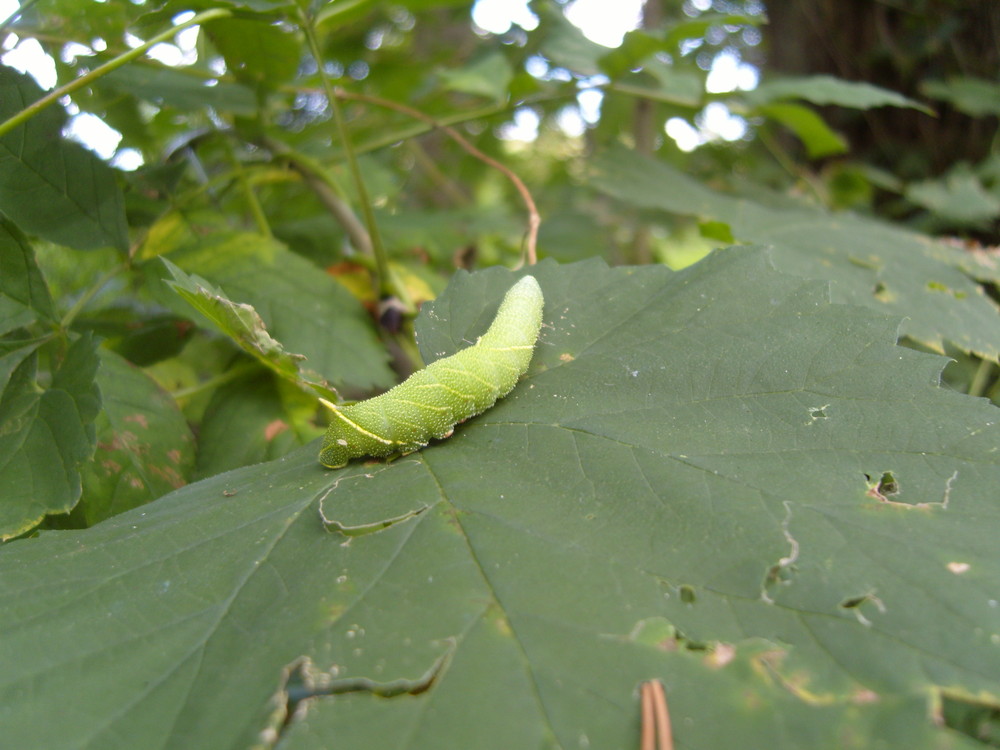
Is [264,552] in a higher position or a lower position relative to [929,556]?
lower

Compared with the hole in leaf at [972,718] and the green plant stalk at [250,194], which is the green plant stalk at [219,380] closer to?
the green plant stalk at [250,194]

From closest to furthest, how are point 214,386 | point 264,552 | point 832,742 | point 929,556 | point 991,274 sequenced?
point 832,742 < point 929,556 < point 264,552 < point 214,386 < point 991,274

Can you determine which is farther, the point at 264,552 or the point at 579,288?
the point at 579,288

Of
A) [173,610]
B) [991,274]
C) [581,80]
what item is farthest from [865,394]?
[581,80]

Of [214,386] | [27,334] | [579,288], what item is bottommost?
[214,386]

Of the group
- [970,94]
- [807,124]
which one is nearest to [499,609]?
[807,124]

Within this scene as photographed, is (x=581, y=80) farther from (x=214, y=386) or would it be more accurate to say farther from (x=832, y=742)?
(x=832, y=742)

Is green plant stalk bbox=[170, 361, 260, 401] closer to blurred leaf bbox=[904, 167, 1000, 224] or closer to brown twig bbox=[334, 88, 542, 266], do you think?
brown twig bbox=[334, 88, 542, 266]
